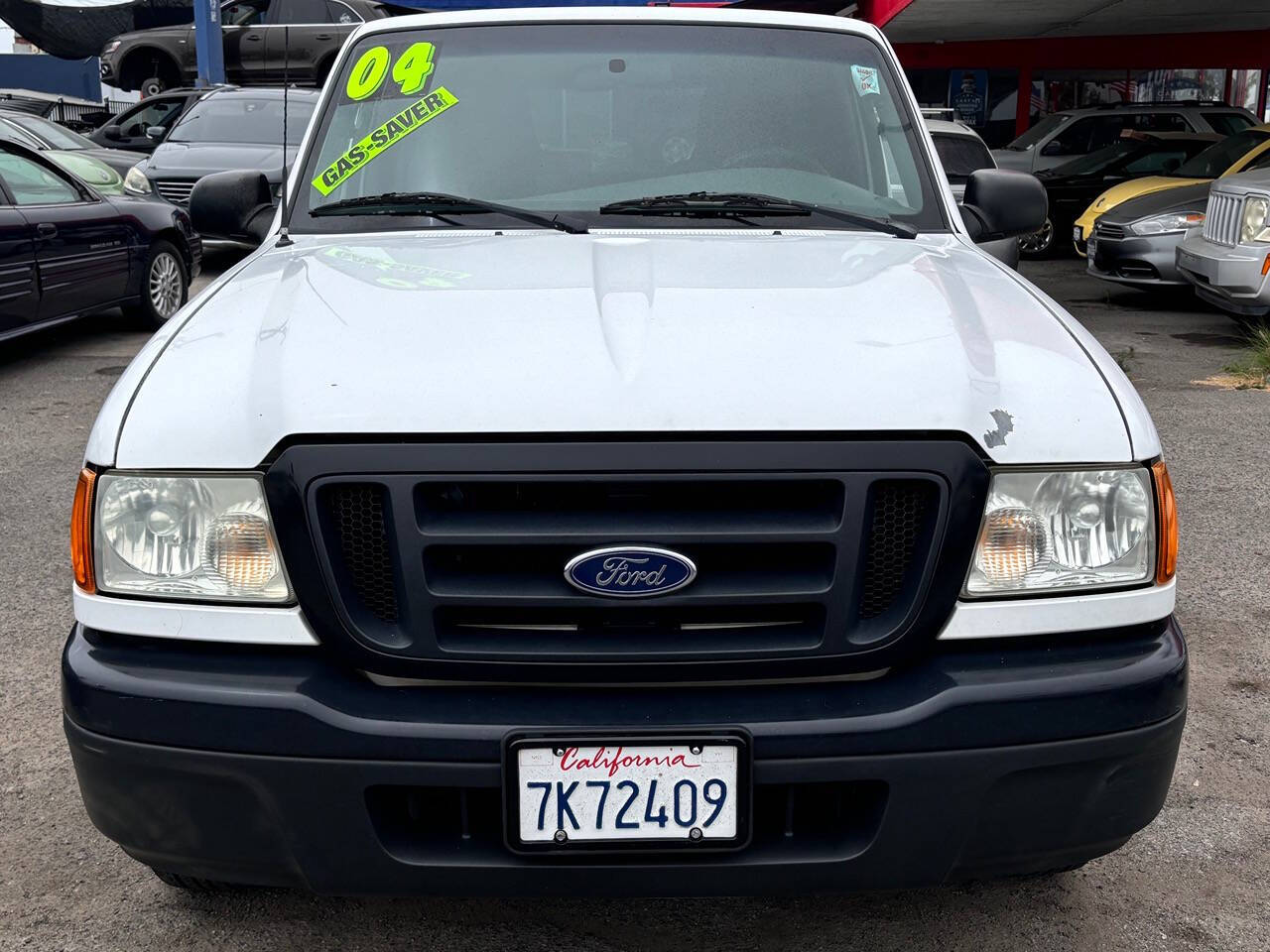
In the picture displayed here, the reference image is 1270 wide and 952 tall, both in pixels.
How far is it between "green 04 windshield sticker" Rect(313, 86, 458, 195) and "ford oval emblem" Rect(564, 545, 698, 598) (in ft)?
5.49

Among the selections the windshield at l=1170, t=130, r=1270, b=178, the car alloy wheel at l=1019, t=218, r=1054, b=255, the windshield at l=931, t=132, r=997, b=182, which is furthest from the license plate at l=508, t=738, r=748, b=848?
the car alloy wheel at l=1019, t=218, r=1054, b=255

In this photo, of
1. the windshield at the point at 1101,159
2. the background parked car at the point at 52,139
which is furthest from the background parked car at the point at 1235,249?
the background parked car at the point at 52,139

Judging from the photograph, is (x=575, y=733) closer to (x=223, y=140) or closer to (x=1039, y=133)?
(x=223, y=140)

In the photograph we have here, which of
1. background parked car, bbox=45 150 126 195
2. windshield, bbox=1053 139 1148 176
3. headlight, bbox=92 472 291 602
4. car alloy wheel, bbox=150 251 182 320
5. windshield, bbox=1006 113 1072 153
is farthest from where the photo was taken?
windshield, bbox=1006 113 1072 153

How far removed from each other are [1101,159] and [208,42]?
1169 centimetres

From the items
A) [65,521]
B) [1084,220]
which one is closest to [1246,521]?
[65,521]

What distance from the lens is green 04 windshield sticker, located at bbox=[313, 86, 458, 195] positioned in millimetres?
3281

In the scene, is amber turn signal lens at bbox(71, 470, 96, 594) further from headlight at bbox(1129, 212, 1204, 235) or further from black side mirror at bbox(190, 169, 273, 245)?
headlight at bbox(1129, 212, 1204, 235)

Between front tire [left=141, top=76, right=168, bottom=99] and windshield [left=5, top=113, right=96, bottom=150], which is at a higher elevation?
front tire [left=141, top=76, right=168, bottom=99]

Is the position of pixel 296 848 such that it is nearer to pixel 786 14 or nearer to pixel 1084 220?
pixel 786 14

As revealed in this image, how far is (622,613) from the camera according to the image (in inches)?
79.8

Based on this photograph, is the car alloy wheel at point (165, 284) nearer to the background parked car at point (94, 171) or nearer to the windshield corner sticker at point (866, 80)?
the background parked car at point (94, 171)

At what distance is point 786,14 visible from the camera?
3.50 meters

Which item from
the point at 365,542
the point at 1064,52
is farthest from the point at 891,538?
the point at 1064,52
